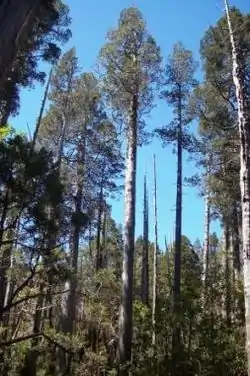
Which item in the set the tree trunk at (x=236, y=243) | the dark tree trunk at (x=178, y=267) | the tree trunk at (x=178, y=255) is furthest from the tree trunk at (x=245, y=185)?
the tree trunk at (x=236, y=243)

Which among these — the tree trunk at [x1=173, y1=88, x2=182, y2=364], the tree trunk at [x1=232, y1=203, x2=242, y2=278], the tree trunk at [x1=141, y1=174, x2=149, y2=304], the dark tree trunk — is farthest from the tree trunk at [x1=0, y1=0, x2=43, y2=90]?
the tree trunk at [x1=141, y1=174, x2=149, y2=304]

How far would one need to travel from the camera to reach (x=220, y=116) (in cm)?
1611

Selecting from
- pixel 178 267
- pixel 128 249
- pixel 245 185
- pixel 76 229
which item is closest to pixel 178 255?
pixel 178 267

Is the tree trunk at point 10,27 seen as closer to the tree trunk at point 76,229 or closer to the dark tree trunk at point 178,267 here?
the tree trunk at point 76,229

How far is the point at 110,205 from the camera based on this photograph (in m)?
24.2

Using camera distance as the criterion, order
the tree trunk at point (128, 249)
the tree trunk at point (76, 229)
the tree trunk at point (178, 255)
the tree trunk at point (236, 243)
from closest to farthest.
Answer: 1. the tree trunk at point (76, 229)
2. the tree trunk at point (128, 249)
3. the tree trunk at point (178, 255)
4. the tree trunk at point (236, 243)

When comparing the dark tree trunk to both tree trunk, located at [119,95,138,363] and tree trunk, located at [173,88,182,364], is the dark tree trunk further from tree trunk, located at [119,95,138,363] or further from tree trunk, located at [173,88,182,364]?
tree trunk, located at [119,95,138,363]

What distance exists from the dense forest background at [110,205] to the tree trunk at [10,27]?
6.32 metres

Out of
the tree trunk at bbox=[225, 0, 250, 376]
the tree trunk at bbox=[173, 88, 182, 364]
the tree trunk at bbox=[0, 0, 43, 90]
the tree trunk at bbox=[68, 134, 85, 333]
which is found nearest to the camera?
the tree trunk at bbox=[0, 0, 43, 90]

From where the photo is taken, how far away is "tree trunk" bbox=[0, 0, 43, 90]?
4.53ft

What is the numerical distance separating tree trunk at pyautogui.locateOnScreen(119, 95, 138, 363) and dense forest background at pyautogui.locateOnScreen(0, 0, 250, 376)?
0.11 feet

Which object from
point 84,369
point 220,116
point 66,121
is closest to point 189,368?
point 84,369

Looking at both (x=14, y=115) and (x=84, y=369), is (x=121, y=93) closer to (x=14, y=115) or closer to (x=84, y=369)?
(x=14, y=115)

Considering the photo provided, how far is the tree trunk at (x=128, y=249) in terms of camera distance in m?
12.5
